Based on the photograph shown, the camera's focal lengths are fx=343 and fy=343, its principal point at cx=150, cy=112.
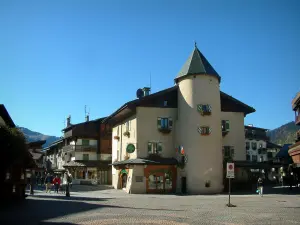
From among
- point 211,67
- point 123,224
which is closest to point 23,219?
point 123,224

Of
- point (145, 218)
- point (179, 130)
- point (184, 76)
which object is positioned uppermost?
point (184, 76)

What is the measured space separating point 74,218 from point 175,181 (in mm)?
24032

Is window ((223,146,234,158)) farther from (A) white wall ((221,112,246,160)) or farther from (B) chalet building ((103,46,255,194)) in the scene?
(A) white wall ((221,112,246,160))

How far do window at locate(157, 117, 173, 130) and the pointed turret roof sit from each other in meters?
4.90

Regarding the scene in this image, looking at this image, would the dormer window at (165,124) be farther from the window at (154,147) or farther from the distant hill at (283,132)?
the distant hill at (283,132)

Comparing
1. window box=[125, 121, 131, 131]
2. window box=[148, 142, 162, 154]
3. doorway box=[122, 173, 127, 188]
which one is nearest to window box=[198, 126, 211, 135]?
window box=[148, 142, 162, 154]

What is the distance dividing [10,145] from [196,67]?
947 inches

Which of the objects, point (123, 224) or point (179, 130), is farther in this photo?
point (179, 130)

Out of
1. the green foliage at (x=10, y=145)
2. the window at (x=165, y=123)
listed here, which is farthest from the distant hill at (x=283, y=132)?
the green foliage at (x=10, y=145)

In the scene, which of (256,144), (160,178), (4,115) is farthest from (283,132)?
(4,115)

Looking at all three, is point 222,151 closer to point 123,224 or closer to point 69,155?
point 123,224

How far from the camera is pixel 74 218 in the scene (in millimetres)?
15156

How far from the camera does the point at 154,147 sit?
3894 centimetres

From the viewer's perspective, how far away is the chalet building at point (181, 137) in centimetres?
3688
